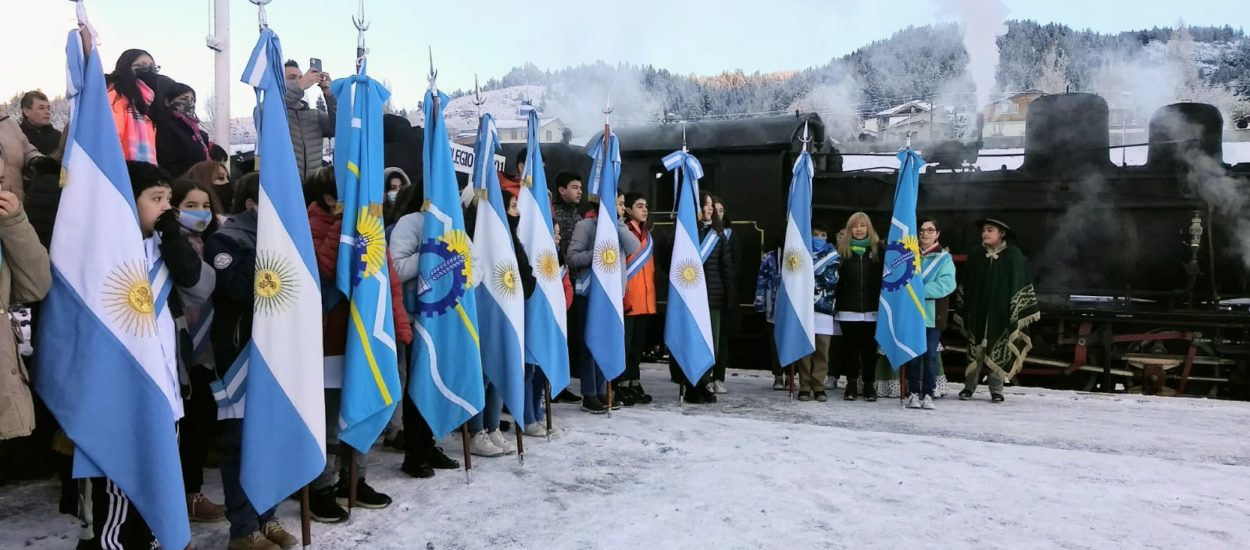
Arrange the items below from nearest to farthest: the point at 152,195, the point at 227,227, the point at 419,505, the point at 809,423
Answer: the point at 152,195 → the point at 227,227 → the point at 419,505 → the point at 809,423

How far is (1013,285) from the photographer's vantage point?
276 inches

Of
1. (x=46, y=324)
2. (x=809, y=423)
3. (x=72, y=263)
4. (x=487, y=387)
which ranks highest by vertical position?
(x=72, y=263)

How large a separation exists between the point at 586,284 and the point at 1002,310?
3.70 metres

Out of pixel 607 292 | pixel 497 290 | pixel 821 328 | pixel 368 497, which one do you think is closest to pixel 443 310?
pixel 497 290

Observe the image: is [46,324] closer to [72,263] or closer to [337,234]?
[72,263]

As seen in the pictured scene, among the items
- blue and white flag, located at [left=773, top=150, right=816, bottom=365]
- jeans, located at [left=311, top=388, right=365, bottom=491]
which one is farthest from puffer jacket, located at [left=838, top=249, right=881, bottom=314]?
jeans, located at [left=311, top=388, right=365, bottom=491]

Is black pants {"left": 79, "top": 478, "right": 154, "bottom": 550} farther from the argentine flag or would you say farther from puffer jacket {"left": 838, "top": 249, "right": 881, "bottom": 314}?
puffer jacket {"left": 838, "top": 249, "right": 881, "bottom": 314}

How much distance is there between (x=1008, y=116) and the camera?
13.2m

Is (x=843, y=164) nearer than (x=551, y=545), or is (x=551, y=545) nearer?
(x=551, y=545)

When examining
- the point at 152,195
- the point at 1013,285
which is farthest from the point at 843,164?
the point at 152,195

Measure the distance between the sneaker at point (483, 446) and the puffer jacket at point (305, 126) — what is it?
189 cm

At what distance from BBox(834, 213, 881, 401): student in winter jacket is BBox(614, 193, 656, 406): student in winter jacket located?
1.73 meters

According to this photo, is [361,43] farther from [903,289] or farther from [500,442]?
[903,289]

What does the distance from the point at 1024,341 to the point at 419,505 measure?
5.68m
